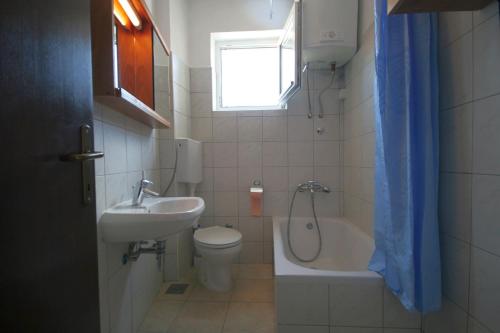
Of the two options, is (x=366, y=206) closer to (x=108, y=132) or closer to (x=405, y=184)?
(x=405, y=184)

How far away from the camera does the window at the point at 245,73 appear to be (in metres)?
2.49

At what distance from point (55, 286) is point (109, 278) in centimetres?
74

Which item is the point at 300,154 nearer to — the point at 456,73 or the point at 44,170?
the point at 456,73

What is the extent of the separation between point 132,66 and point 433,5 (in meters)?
1.58

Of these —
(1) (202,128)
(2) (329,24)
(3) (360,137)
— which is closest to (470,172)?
(3) (360,137)

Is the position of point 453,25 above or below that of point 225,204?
above

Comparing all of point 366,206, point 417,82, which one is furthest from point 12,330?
point 366,206

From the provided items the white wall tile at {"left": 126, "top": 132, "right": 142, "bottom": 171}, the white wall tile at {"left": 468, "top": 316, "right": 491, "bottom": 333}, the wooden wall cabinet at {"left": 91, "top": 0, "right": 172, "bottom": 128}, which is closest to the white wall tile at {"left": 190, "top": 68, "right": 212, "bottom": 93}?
the wooden wall cabinet at {"left": 91, "top": 0, "right": 172, "bottom": 128}

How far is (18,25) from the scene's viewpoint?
47cm

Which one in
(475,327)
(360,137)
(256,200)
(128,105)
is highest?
(128,105)

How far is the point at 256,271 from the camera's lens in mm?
2230

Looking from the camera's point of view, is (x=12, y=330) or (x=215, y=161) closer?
(x=12, y=330)

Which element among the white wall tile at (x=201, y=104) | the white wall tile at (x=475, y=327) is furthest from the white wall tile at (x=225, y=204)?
the white wall tile at (x=475, y=327)

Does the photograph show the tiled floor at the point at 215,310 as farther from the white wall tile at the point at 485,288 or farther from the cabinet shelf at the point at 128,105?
the cabinet shelf at the point at 128,105
